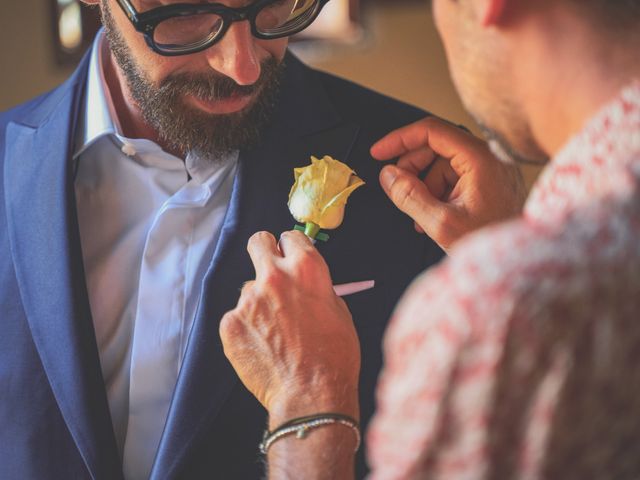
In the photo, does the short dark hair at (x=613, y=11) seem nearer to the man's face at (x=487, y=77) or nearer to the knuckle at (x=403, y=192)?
the man's face at (x=487, y=77)

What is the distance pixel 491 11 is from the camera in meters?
0.98

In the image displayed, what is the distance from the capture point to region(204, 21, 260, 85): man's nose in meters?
1.69

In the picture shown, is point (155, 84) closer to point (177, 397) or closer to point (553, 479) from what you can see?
point (177, 397)

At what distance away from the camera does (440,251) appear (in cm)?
183

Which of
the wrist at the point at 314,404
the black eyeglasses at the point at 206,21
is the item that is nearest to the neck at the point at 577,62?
the wrist at the point at 314,404

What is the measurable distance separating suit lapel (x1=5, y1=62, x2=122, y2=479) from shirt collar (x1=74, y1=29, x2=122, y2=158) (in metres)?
0.03

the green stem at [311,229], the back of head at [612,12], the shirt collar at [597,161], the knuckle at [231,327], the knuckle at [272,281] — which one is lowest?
the green stem at [311,229]

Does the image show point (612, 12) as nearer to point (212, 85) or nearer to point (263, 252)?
point (263, 252)

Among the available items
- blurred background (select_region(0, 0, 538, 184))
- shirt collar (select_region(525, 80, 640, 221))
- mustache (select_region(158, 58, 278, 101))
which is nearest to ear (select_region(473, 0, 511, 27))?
shirt collar (select_region(525, 80, 640, 221))

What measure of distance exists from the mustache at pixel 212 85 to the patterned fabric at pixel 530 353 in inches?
39.7

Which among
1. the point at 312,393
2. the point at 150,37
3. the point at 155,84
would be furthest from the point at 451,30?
the point at 155,84

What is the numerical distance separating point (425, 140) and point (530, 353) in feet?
3.29

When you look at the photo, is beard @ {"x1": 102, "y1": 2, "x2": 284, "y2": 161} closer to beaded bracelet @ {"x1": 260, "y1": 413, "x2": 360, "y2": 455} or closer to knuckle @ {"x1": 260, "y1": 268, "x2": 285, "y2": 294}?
knuckle @ {"x1": 260, "y1": 268, "x2": 285, "y2": 294}

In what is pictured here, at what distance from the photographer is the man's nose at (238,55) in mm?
1689
